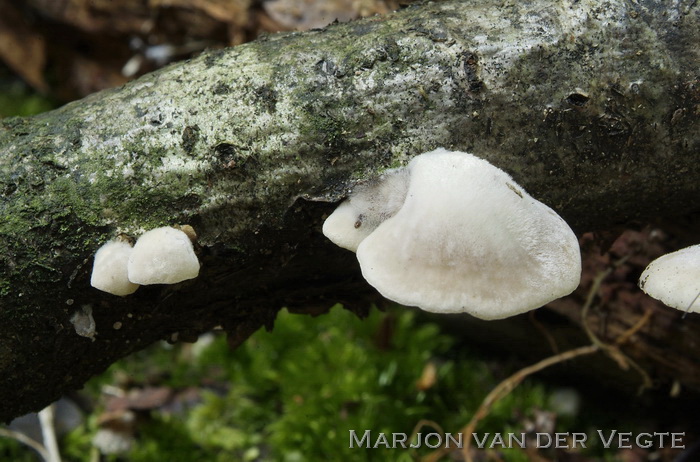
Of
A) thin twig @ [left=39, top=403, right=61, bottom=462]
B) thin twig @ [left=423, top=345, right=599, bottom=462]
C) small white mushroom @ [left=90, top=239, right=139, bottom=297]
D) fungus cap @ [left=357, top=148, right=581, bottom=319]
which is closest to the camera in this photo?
fungus cap @ [left=357, top=148, right=581, bottom=319]

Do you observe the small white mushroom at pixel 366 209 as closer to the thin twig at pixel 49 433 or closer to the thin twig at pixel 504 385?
the thin twig at pixel 504 385

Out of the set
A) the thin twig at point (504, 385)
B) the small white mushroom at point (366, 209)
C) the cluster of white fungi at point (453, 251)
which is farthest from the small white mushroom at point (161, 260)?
the thin twig at point (504, 385)

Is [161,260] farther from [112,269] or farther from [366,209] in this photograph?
[366,209]

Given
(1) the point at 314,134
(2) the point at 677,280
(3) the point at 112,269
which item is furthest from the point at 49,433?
(2) the point at 677,280

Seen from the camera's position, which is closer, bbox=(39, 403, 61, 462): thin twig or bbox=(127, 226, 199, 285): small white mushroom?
bbox=(127, 226, 199, 285): small white mushroom

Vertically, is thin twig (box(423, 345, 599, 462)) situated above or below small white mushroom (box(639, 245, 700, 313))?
below

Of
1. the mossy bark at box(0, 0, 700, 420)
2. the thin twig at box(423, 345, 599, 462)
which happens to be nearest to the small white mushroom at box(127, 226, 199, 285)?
the mossy bark at box(0, 0, 700, 420)

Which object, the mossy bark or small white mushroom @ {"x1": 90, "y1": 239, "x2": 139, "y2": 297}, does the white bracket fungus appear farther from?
small white mushroom @ {"x1": 90, "y1": 239, "x2": 139, "y2": 297}
